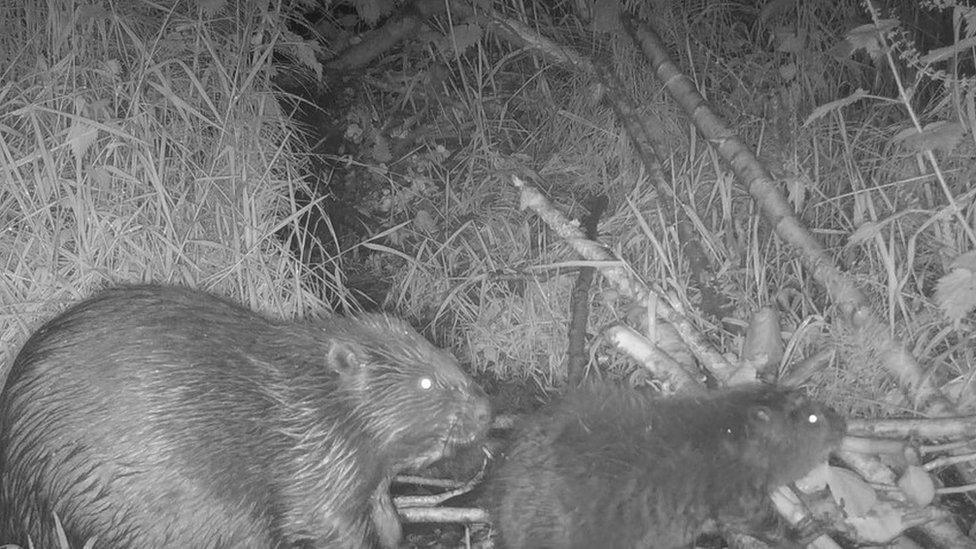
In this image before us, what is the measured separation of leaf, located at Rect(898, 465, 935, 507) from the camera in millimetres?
2840

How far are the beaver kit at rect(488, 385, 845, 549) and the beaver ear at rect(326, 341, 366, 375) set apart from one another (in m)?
0.53

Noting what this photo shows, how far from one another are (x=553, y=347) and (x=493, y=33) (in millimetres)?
1335

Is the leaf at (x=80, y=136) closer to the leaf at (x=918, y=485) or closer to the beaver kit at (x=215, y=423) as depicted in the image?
the beaver kit at (x=215, y=423)

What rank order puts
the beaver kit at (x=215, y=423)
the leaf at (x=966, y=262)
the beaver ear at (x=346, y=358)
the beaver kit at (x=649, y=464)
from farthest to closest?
the leaf at (x=966, y=262)
the beaver ear at (x=346, y=358)
the beaver kit at (x=649, y=464)
the beaver kit at (x=215, y=423)

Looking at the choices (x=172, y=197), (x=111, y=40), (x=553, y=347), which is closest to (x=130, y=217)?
(x=172, y=197)

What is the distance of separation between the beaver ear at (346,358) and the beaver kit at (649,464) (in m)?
0.53

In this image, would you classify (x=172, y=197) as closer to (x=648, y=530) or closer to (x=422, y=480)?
(x=422, y=480)

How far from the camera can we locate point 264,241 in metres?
3.50

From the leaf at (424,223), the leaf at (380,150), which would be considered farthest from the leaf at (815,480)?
the leaf at (380,150)

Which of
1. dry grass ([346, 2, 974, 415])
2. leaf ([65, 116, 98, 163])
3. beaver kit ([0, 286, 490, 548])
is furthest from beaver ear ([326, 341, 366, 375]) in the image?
leaf ([65, 116, 98, 163])

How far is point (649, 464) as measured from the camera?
2797 millimetres

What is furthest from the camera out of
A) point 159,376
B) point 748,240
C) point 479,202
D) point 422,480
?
point 479,202

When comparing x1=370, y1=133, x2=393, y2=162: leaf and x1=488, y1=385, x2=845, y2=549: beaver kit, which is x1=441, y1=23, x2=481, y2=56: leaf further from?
x1=488, y1=385, x2=845, y2=549: beaver kit

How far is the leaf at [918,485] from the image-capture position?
2.84 m
